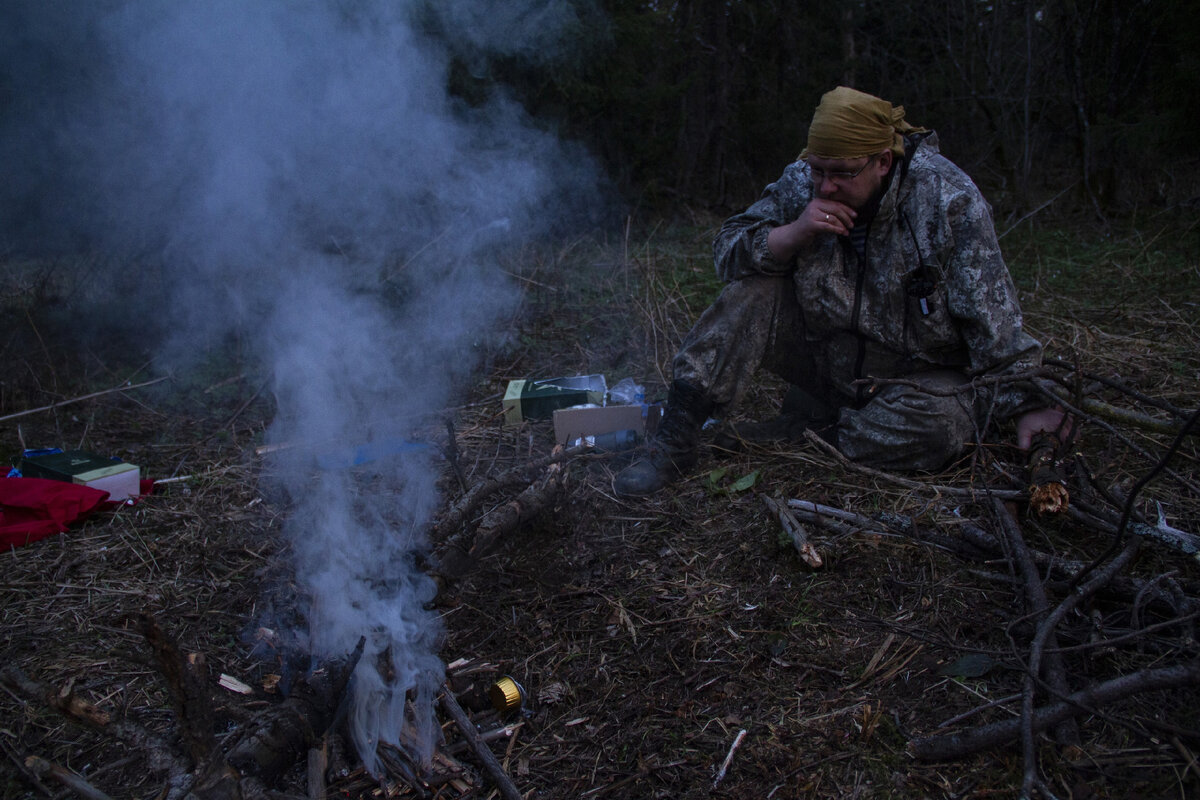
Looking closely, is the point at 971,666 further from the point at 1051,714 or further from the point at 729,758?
the point at 729,758

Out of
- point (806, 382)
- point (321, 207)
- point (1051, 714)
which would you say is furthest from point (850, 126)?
point (321, 207)

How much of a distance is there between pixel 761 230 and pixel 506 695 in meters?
1.96

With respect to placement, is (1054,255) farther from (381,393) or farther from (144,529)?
(144,529)

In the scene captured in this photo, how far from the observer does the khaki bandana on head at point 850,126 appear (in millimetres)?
2504

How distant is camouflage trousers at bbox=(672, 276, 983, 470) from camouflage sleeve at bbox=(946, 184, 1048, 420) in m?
0.16

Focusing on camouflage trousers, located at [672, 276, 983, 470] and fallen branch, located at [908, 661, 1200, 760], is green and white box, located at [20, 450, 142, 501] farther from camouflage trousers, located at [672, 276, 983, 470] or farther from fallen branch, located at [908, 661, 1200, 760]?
fallen branch, located at [908, 661, 1200, 760]

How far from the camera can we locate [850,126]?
2.52 metres

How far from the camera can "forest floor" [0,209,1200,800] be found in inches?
62.9

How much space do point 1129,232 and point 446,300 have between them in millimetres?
5232

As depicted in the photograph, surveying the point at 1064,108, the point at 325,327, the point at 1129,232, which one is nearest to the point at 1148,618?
the point at 325,327

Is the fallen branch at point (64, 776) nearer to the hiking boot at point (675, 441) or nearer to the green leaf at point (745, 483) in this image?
the hiking boot at point (675, 441)

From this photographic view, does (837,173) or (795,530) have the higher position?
(837,173)

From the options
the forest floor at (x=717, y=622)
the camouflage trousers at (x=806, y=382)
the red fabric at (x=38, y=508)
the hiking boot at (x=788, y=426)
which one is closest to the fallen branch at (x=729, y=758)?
the forest floor at (x=717, y=622)

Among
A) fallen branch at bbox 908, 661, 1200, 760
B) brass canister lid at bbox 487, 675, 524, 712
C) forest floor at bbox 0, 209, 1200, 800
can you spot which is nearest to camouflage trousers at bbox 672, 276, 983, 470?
forest floor at bbox 0, 209, 1200, 800
